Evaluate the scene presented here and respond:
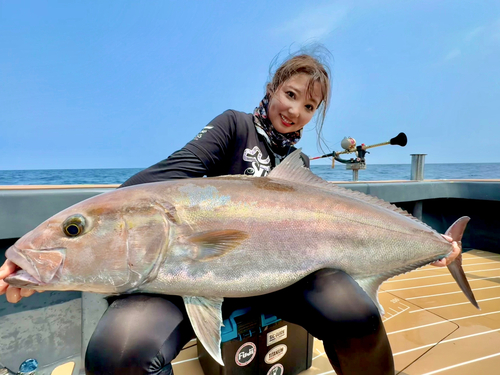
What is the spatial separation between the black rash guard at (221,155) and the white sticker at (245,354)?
925 mm

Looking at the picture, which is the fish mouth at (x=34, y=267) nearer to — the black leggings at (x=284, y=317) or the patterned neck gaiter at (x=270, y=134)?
the black leggings at (x=284, y=317)

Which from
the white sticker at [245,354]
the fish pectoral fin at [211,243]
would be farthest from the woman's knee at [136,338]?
the white sticker at [245,354]

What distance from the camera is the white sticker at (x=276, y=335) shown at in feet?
5.03

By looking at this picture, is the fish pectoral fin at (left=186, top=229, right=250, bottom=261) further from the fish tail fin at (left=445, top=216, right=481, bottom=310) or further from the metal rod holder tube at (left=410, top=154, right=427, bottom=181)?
the metal rod holder tube at (left=410, top=154, right=427, bottom=181)

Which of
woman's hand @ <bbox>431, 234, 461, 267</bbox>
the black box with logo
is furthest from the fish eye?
woman's hand @ <bbox>431, 234, 461, 267</bbox>

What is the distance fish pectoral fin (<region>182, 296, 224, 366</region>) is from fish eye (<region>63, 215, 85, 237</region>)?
0.48 metres

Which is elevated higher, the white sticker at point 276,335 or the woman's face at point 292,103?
→ the woman's face at point 292,103

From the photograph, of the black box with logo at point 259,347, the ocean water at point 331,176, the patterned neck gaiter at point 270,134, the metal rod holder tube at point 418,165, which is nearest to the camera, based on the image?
the black box with logo at point 259,347

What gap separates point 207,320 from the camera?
112 cm

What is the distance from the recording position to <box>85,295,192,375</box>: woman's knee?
3.15 ft

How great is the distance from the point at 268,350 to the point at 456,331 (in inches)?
61.8

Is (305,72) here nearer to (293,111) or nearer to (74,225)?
(293,111)

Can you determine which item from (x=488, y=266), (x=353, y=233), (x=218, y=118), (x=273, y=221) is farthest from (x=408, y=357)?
(x=488, y=266)

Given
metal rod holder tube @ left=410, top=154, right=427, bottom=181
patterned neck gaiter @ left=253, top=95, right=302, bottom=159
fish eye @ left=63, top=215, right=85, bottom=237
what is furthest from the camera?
metal rod holder tube @ left=410, top=154, right=427, bottom=181
